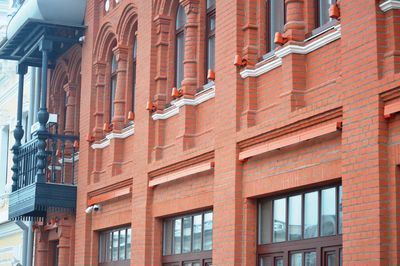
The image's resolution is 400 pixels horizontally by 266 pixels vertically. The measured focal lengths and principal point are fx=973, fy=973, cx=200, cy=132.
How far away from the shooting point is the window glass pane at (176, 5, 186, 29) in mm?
18384

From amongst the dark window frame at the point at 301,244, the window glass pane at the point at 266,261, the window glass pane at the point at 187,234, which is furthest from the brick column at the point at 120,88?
the window glass pane at the point at 266,261

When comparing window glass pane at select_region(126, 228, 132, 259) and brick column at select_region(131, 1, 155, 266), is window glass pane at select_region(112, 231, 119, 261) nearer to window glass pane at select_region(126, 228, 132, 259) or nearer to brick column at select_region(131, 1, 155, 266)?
window glass pane at select_region(126, 228, 132, 259)

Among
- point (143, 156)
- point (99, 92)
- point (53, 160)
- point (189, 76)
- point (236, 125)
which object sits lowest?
point (236, 125)

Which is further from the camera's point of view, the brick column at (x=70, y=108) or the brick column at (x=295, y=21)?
the brick column at (x=70, y=108)

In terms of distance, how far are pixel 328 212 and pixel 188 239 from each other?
4.82 metres

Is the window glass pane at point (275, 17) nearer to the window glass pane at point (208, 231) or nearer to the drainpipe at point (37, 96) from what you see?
the window glass pane at point (208, 231)

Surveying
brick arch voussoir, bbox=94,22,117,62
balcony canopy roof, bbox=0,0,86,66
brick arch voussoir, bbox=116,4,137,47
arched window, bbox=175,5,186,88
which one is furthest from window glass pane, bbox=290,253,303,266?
balcony canopy roof, bbox=0,0,86,66

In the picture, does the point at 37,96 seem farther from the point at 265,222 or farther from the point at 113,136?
the point at 265,222

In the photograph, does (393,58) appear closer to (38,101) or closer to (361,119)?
(361,119)

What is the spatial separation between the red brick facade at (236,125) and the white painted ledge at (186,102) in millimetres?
24

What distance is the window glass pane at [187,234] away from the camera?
56.3 ft

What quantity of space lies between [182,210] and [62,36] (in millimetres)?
7231

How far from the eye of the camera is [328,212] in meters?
12.9

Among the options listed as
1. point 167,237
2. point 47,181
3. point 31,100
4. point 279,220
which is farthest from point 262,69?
point 31,100
